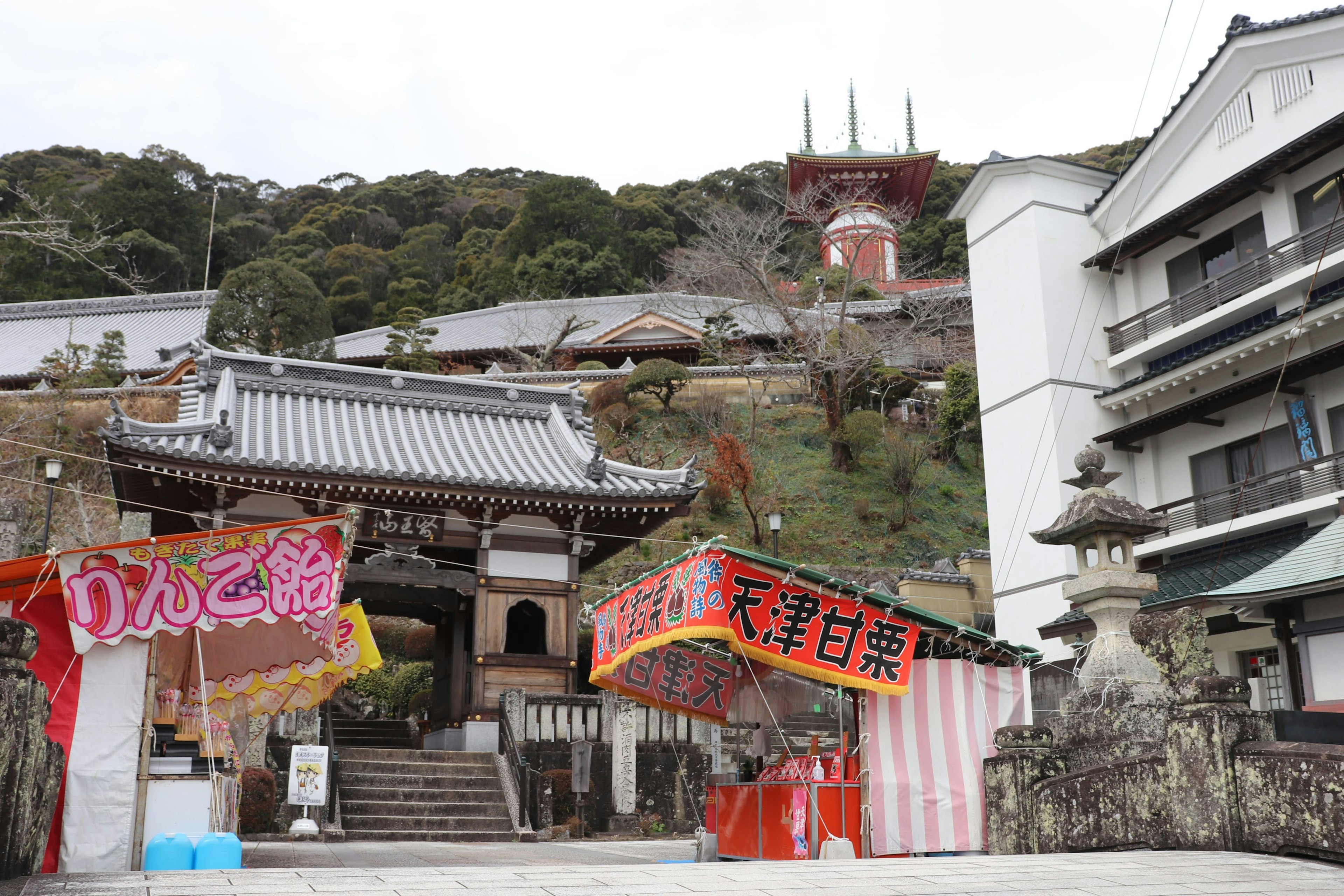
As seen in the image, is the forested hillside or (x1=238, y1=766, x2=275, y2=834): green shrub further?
the forested hillside

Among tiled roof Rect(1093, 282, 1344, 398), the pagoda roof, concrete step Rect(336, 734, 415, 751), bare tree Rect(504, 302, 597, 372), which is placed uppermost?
the pagoda roof

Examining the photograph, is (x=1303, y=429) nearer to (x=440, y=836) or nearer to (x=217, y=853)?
(x=440, y=836)

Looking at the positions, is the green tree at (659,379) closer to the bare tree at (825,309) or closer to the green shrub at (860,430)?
the bare tree at (825,309)

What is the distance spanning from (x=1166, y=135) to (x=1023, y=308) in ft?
15.0

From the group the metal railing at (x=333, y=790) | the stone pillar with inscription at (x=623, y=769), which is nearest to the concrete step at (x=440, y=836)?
the metal railing at (x=333, y=790)

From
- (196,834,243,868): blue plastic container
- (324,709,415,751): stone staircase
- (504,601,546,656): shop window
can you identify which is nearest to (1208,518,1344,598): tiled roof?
(504,601,546,656): shop window

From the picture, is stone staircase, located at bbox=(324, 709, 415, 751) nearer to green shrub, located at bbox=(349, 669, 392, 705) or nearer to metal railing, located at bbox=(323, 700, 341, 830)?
green shrub, located at bbox=(349, 669, 392, 705)

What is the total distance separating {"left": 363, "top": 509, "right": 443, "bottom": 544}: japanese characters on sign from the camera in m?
18.5

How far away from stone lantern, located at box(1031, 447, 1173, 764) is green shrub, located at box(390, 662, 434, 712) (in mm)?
15705

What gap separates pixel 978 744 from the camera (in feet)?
35.2

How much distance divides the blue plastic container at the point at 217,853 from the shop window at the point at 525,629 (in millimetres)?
11332

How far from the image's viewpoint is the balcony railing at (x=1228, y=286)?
1919 centimetres

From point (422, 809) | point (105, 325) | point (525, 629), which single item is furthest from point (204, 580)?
point (105, 325)

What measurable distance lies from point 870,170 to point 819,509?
91.3 feet
